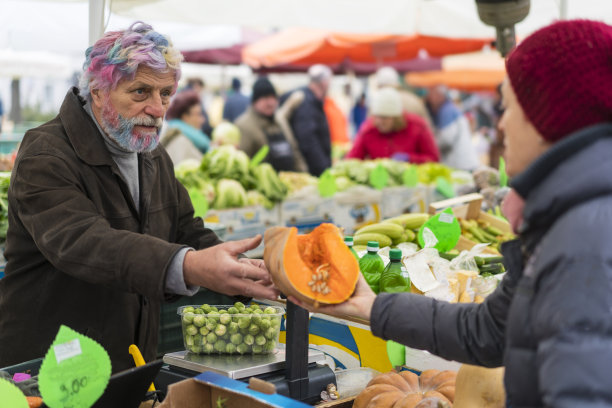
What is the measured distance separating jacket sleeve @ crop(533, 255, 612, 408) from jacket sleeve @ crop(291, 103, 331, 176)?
23.8 feet

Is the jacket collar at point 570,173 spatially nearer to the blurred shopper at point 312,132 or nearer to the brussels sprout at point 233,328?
the brussels sprout at point 233,328

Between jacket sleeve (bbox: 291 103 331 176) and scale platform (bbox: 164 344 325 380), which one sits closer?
scale platform (bbox: 164 344 325 380)

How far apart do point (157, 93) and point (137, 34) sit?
0.22 meters

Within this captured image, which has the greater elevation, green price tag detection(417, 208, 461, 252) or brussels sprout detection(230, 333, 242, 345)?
green price tag detection(417, 208, 461, 252)

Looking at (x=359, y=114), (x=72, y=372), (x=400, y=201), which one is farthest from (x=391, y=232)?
(x=359, y=114)

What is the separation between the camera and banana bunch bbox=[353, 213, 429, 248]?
12.4 ft

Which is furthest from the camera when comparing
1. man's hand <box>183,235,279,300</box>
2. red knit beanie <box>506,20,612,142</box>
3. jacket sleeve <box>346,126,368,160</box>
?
jacket sleeve <box>346,126,368,160</box>

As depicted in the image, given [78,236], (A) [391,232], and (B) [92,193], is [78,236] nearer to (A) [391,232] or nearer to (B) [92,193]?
(B) [92,193]

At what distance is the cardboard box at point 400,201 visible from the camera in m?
6.55

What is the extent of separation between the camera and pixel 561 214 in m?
1.22

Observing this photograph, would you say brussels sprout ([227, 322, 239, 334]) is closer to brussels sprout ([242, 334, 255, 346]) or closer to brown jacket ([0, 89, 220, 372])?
brussels sprout ([242, 334, 255, 346])

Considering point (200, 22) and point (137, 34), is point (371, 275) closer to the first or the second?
point (137, 34)

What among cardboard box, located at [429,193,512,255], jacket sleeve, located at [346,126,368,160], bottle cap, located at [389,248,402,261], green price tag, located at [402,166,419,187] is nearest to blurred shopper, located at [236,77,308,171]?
jacket sleeve, located at [346,126,368,160]

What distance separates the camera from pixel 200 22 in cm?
613
